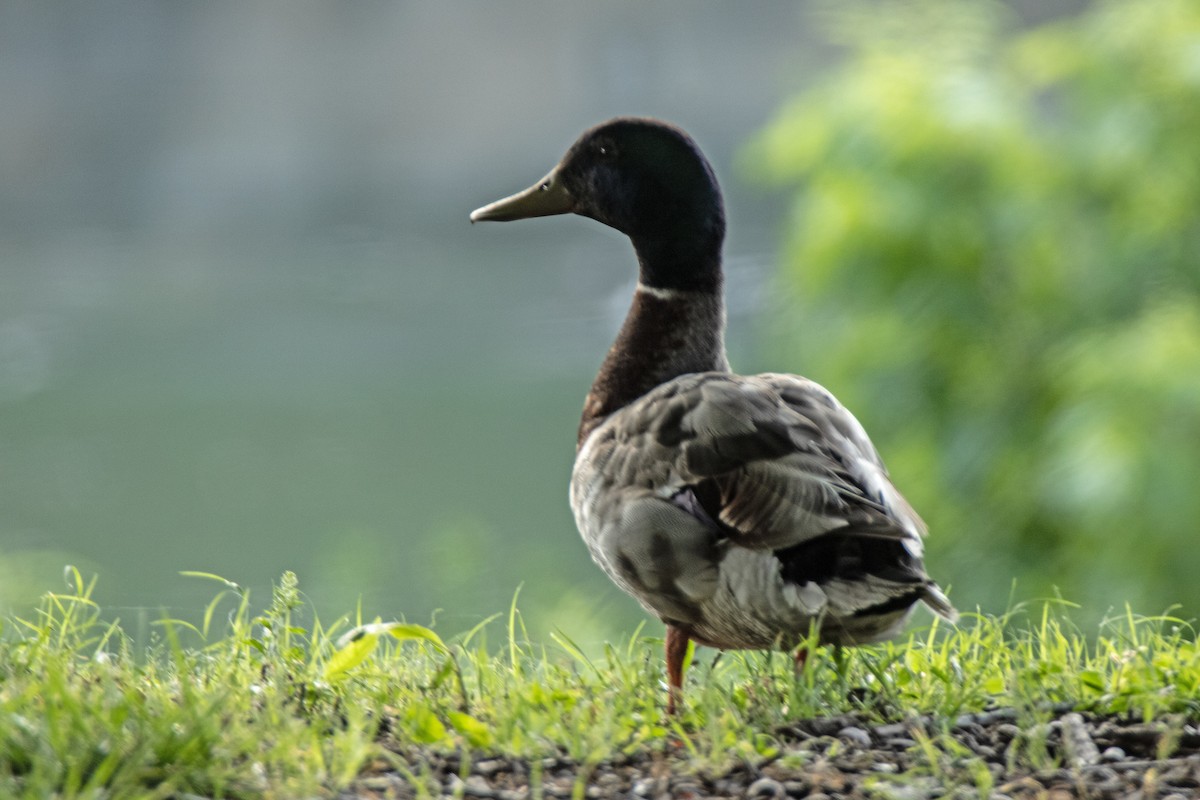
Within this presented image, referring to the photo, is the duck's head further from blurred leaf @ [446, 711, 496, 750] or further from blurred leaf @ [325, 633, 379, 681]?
blurred leaf @ [446, 711, 496, 750]

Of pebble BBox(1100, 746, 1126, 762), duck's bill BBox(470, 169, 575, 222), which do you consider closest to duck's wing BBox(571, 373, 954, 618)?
pebble BBox(1100, 746, 1126, 762)

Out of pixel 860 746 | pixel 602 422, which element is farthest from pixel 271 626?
pixel 860 746

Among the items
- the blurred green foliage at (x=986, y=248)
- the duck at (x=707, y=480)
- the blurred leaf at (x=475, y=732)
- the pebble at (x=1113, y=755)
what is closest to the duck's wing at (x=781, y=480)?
the duck at (x=707, y=480)

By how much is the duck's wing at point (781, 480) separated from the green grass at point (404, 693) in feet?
0.57

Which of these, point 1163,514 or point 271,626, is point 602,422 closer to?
point 271,626

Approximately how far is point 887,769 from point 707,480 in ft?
1.79


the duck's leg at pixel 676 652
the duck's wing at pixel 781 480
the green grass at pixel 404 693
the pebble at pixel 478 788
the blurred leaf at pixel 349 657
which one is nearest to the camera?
the green grass at pixel 404 693

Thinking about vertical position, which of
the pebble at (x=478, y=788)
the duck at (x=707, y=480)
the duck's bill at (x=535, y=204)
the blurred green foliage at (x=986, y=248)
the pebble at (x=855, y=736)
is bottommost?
the pebble at (x=478, y=788)

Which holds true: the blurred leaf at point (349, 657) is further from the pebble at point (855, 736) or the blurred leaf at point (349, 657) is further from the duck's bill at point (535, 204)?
the duck's bill at point (535, 204)

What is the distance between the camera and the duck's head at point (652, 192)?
9.05 feet

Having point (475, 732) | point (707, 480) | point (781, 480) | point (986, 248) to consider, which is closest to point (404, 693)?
point (475, 732)

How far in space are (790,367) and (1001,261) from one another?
1438 millimetres

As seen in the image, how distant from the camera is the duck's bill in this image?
289 centimetres

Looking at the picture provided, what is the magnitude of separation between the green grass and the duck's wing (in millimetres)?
175
